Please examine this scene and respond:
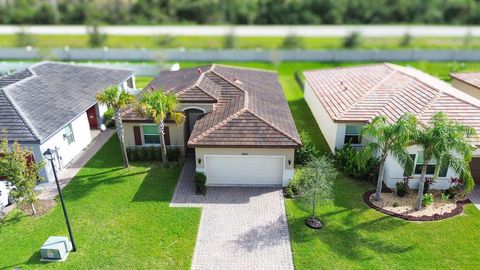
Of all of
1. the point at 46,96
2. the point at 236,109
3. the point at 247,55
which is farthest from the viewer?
the point at 247,55

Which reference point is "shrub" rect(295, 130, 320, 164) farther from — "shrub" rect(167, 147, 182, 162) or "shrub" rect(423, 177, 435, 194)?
"shrub" rect(167, 147, 182, 162)

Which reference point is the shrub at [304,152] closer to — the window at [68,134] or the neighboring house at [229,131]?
the neighboring house at [229,131]

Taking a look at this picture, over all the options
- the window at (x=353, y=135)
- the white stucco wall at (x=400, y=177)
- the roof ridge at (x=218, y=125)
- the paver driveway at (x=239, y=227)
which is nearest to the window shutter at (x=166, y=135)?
the paver driveway at (x=239, y=227)

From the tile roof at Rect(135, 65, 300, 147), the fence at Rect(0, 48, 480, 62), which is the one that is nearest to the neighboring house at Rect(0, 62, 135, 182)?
the tile roof at Rect(135, 65, 300, 147)

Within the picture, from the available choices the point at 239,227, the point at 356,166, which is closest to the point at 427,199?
the point at 356,166

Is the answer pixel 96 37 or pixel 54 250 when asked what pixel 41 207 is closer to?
pixel 54 250

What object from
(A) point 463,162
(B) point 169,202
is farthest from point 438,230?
(B) point 169,202
